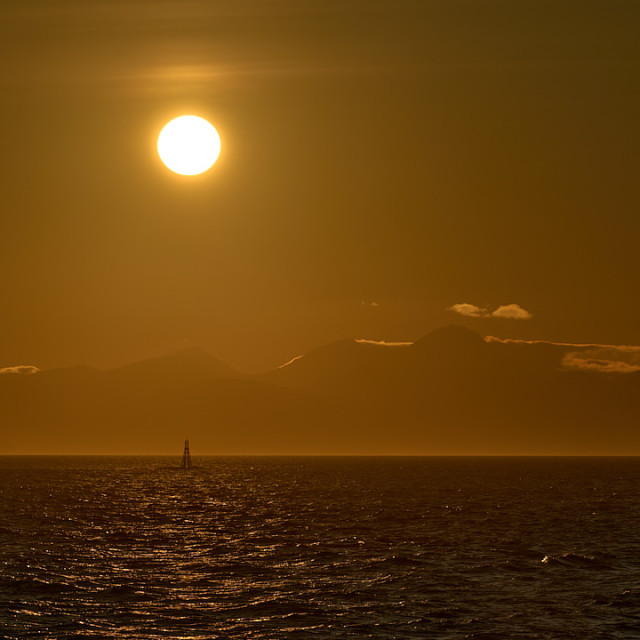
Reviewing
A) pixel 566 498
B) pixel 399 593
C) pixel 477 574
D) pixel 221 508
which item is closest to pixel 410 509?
pixel 221 508

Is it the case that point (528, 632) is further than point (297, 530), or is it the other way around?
point (297, 530)

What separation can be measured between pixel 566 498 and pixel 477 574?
76572 millimetres

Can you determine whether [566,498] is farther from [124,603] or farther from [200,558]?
[124,603]

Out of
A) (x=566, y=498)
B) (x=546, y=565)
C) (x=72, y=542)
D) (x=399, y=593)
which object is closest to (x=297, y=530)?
(x=72, y=542)

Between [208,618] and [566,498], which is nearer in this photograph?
[208,618]

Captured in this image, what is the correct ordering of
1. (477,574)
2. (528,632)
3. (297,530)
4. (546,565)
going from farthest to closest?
(297,530) → (546,565) → (477,574) → (528,632)

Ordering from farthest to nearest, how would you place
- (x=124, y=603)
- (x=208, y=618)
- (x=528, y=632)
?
(x=124, y=603) → (x=208, y=618) → (x=528, y=632)

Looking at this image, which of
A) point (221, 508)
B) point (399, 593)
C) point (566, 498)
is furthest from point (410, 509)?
point (399, 593)

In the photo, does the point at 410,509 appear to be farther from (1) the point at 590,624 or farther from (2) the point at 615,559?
(1) the point at 590,624

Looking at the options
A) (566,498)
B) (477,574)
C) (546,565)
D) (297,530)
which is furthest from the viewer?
(566,498)

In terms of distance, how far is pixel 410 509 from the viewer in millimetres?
95750

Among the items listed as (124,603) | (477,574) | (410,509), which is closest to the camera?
(124,603)

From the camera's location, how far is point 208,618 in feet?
122

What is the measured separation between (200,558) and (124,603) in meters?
15.1
